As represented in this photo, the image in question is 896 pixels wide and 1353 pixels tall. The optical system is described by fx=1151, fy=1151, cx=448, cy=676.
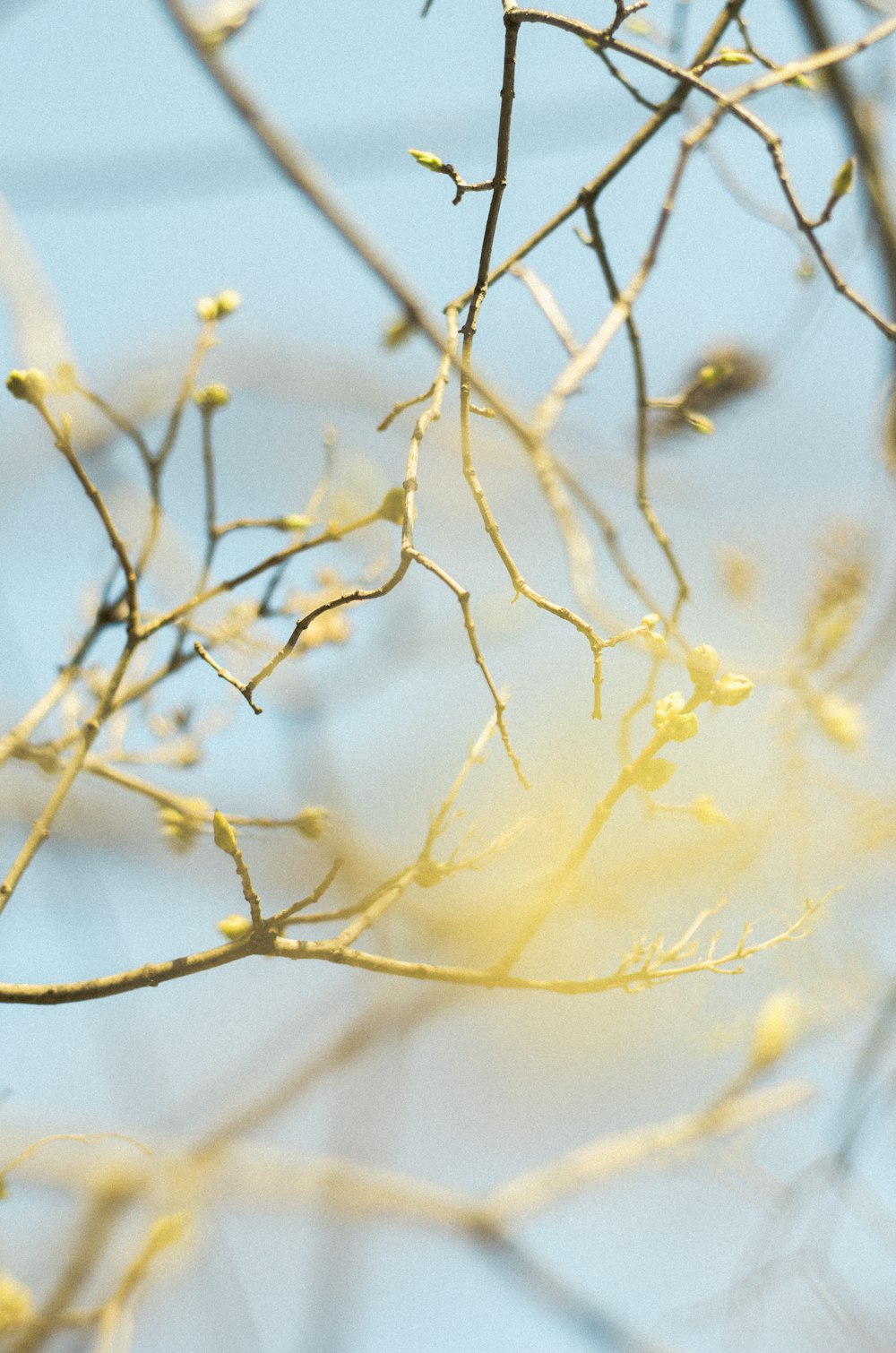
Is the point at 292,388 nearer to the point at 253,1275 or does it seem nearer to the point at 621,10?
the point at 621,10

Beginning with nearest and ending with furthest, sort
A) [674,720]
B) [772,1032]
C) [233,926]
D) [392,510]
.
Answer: [674,720] < [233,926] < [392,510] < [772,1032]

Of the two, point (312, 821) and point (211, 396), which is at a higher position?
point (211, 396)

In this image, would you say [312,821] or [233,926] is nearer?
[233,926]

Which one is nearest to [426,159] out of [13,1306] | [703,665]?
[703,665]

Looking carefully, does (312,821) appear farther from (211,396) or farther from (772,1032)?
(772,1032)

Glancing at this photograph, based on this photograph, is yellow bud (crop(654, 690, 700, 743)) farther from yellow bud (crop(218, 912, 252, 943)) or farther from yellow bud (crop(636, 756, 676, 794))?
yellow bud (crop(218, 912, 252, 943))

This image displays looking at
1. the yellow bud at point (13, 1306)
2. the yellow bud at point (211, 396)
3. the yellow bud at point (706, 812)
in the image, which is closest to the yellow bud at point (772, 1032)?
the yellow bud at point (706, 812)

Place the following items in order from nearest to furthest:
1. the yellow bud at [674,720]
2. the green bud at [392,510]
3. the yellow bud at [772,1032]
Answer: the yellow bud at [674,720] < the green bud at [392,510] < the yellow bud at [772,1032]

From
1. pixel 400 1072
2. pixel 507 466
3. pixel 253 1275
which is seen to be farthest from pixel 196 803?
pixel 253 1275

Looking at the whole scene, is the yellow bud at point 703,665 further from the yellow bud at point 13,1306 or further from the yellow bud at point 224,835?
the yellow bud at point 13,1306

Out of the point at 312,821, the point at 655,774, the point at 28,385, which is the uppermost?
the point at 28,385
